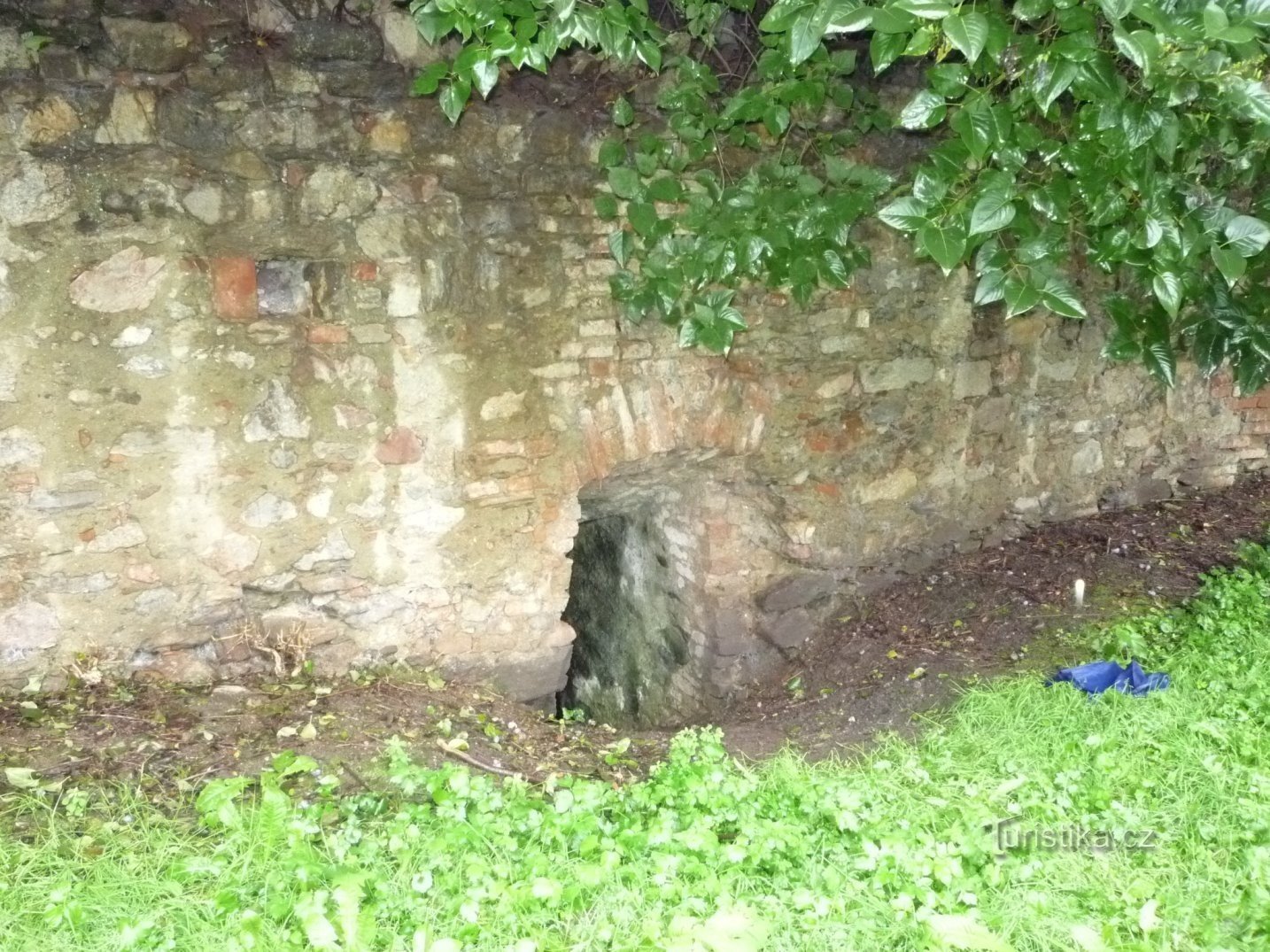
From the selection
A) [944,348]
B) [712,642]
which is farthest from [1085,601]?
[712,642]

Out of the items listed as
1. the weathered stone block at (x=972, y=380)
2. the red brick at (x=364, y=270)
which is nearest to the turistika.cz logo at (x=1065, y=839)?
the weathered stone block at (x=972, y=380)

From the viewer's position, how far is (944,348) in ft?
14.2

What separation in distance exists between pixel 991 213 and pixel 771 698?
101 inches

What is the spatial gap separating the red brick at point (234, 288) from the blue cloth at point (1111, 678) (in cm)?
304

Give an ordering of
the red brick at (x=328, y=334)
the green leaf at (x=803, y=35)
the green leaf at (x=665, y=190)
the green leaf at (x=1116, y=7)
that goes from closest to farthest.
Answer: the green leaf at (x=1116, y=7)
the green leaf at (x=803, y=35)
the red brick at (x=328, y=334)
the green leaf at (x=665, y=190)

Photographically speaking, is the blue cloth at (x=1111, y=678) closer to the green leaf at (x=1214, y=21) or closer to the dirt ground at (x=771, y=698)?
the dirt ground at (x=771, y=698)

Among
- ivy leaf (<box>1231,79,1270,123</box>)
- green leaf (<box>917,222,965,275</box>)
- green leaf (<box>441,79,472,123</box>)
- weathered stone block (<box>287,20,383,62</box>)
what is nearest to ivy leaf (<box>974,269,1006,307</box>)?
green leaf (<box>917,222,965,275</box>)

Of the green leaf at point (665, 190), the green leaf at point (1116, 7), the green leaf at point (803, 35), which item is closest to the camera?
the green leaf at point (1116, 7)

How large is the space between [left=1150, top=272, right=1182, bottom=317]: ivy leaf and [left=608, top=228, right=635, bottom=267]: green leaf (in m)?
1.72

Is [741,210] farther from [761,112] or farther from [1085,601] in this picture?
[1085,601]

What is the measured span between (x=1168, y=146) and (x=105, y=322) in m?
2.92

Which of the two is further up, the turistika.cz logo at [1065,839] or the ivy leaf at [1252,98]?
the ivy leaf at [1252,98]

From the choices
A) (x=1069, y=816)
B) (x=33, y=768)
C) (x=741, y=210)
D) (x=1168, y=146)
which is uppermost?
(x=741, y=210)

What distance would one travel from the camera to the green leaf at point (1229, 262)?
2176 mm
